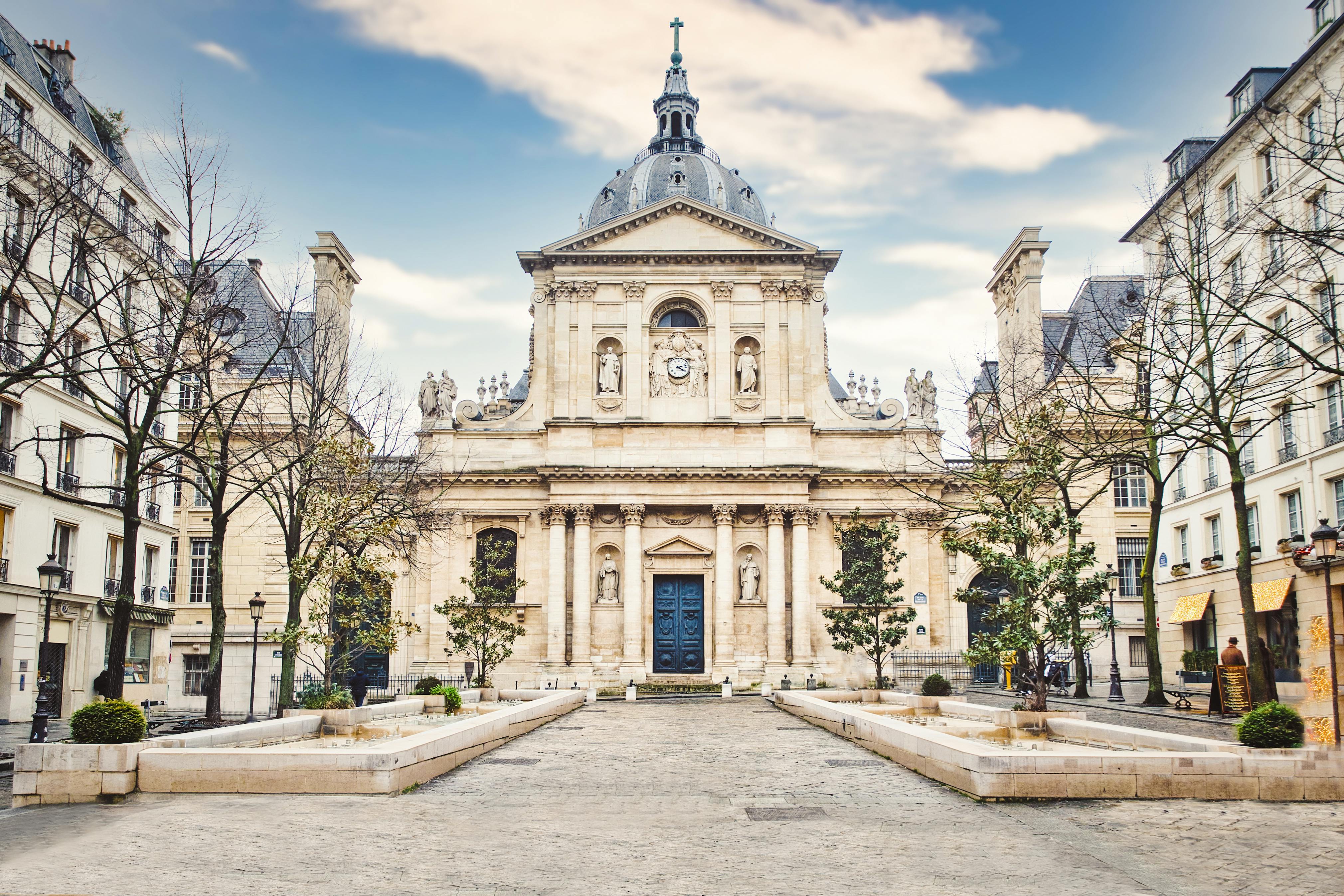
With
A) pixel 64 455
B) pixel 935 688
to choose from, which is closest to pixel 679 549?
pixel 935 688

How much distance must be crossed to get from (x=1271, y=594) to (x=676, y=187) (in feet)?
114

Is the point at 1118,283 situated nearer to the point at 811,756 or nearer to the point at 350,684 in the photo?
the point at 350,684

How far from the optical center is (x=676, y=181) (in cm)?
5853

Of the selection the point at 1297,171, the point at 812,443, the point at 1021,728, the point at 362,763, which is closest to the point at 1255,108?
the point at 1297,171

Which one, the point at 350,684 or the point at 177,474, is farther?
the point at 350,684

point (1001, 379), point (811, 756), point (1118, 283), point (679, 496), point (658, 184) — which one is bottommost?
point (811, 756)

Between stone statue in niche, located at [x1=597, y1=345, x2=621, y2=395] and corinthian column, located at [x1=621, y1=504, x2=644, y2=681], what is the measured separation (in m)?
4.97

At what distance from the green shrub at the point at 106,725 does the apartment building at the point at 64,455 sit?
12046mm

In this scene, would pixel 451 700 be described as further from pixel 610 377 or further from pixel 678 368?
pixel 678 368

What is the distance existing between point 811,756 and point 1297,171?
2275cm

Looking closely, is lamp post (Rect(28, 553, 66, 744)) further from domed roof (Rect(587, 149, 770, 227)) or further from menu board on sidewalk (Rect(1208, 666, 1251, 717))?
domed roof (Rect(587, 149, 770, 227))

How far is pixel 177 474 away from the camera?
24391mm

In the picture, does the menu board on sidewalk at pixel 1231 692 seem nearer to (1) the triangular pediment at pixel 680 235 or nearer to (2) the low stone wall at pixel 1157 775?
(2) the low stone wall at pixel 1157 775

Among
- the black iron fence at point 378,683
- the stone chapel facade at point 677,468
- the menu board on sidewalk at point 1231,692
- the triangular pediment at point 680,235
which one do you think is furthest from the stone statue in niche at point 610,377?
the menu board on sidewalk at point 1231,692
